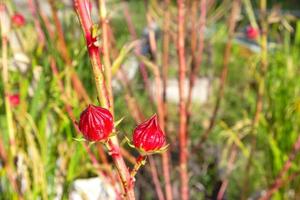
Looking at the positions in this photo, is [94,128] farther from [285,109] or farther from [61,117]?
[285,109]

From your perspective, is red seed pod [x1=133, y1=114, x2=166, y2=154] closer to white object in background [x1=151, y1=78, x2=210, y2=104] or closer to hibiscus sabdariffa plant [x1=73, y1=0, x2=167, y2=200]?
hibiscus sabdariffa plant [x1=73, y1=0, x2=167, y2=200]

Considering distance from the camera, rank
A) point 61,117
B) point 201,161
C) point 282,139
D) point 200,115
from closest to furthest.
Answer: point 61,117 → point 282,139 → point 201,161 → point 200,115

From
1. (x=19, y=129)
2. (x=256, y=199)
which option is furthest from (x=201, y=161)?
(x=19, y=129)

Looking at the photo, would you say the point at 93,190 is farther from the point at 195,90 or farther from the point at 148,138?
the point at 195,90

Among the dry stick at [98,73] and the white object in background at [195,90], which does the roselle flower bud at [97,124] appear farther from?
the white object in background at [195,90]

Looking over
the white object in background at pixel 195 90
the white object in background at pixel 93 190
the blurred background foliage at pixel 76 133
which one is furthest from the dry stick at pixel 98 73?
the white object in background at pixel 195 90

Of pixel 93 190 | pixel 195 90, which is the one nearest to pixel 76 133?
pixel 93 190
